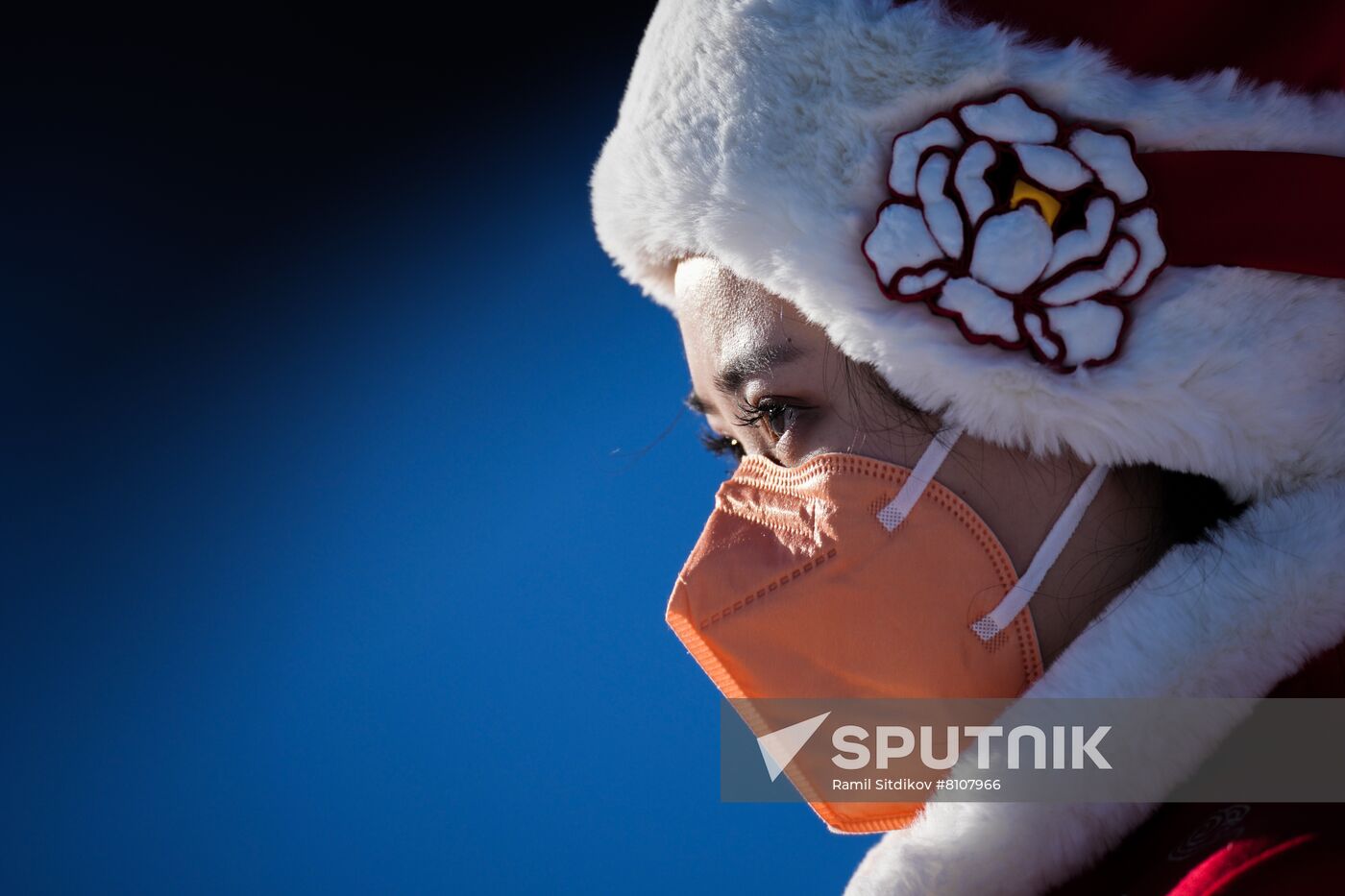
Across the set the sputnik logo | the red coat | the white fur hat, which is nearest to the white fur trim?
the white fur hat

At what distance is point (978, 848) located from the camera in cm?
96

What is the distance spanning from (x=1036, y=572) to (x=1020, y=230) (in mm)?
320

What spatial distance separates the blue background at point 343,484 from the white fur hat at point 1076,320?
0.89 m

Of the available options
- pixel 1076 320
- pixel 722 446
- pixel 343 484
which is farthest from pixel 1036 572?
pixel 343 484

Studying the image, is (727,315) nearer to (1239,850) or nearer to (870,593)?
(870,593)

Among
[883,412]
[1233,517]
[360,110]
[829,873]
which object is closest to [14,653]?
[360,110]

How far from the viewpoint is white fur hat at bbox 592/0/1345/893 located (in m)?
0.95

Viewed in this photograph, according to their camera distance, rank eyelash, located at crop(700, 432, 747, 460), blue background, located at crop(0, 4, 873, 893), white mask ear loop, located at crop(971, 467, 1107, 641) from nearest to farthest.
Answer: white mask ear loop, located at crop(971, 467, 1107, 641), eyelash, located at crop(700, 432, 747, 460), blue background, located at crop(0, 4, 873, 893)

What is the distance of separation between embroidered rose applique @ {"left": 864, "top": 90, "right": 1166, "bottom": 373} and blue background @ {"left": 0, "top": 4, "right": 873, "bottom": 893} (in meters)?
0.94

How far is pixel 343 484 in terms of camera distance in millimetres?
1904

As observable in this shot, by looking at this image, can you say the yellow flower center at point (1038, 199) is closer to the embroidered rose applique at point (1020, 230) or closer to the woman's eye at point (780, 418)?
the embroidered rose applique at point (1020, 230)

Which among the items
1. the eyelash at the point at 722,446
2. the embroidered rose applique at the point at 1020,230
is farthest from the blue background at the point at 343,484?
the embroidered rose applique at the point at 1020,230

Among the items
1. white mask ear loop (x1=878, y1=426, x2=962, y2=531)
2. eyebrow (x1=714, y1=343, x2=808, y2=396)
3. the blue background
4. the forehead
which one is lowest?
white mask ear loop (x1=878, y1=426, x2=962, y2=531)

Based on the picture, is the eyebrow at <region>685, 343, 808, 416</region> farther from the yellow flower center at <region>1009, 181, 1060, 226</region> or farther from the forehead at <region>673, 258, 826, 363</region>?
the yellow flower center at <region>1009, 181, 1060, 226</region>
